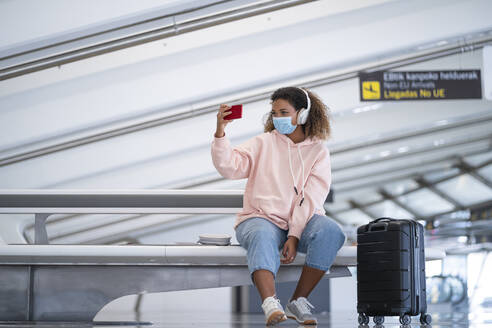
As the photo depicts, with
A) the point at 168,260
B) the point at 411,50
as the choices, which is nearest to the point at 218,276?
the point at 168,260

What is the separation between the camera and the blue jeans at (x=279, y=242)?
9.17ft

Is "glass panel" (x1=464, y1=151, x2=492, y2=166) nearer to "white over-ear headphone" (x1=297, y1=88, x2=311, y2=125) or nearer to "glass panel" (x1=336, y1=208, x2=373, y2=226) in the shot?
"glass panel" (x1=336, y1=208, x2=373, y2=226)

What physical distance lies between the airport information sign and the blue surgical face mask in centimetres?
533

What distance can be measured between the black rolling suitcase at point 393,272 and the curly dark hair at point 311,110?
537 millimetres

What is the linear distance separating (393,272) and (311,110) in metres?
0.89

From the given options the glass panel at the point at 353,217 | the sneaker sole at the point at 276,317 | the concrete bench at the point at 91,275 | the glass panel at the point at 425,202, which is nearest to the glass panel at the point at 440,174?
the glass panel at the point at 425,202

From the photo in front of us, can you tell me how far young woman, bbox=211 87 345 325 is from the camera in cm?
288


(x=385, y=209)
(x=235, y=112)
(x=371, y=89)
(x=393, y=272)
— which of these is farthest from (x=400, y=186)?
(x=235, y=112)

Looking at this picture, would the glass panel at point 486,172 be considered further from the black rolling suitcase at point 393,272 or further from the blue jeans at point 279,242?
the blue jeans at point 279,242

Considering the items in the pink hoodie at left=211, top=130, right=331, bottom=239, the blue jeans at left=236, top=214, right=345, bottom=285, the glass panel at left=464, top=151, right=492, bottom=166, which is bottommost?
the blue jeans at left=236, top=214, right=345, bottom=285

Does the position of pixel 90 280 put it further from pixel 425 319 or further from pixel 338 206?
pixel 338 206

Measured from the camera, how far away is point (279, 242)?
307cm

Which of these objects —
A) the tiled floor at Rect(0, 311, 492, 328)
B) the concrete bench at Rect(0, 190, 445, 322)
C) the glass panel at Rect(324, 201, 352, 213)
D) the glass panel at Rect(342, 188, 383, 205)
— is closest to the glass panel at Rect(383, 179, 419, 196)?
the glass panel at Rect(342, 188, 383, 205)

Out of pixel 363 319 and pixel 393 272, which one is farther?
pixel 363 319
